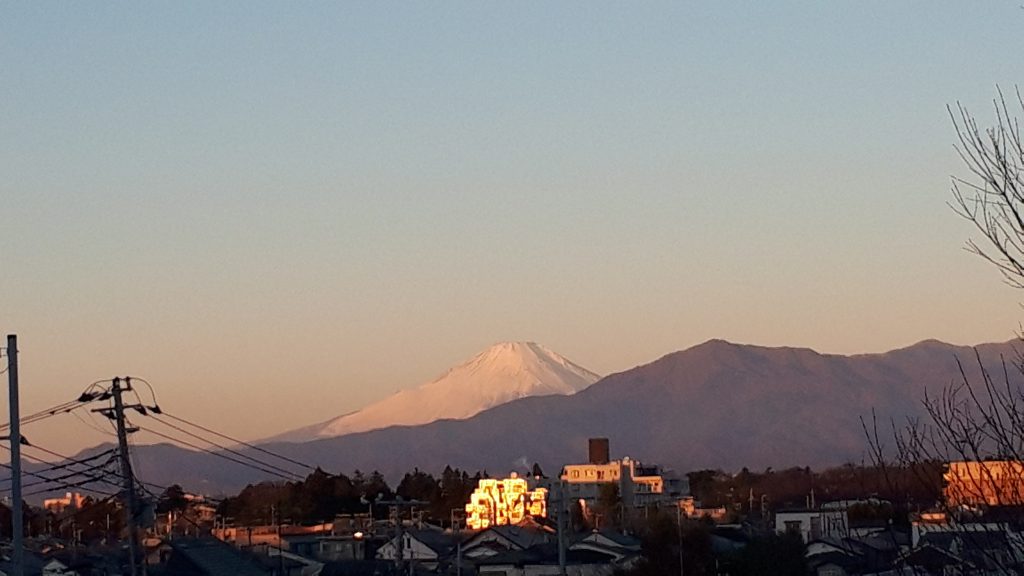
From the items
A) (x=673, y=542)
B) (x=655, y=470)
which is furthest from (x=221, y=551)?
(x=655, y=470)

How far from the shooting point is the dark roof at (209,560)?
32.2m

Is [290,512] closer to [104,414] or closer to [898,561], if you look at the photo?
[104,414]

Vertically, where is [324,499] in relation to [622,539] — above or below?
above

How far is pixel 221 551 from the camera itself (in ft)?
112

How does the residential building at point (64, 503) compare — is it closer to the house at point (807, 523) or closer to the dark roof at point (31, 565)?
the house at point (807, 523)

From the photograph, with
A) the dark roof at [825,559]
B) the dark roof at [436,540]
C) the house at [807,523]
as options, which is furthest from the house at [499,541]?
the dark roof at [825,559]

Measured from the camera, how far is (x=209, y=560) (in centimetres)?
3272

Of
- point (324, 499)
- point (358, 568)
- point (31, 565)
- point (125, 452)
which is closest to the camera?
point (125, 452)

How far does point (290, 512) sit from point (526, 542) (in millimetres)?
24897

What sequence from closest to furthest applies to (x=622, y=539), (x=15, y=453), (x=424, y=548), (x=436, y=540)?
1. (x=15, y=453)
2. (x=622, y=539)
3. (x=424, y=548)
4. (x=436, y=540)

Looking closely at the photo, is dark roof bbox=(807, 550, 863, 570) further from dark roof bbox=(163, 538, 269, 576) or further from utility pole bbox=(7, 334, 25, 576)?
utility pole bbox=(7, 334, 25, 576)

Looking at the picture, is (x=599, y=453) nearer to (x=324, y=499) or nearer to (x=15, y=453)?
(x=324, y=499)

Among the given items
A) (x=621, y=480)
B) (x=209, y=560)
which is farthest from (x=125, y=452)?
(x=621, y=480)

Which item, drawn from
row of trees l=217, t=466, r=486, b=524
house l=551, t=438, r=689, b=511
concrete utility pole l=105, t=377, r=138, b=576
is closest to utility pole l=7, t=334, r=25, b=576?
concrete utility pole l=105, t=377, r=138, b=576
